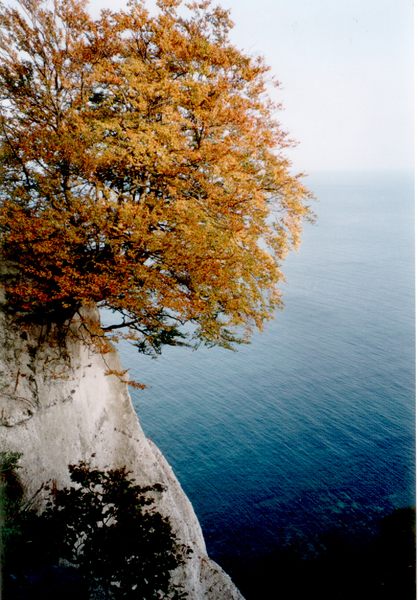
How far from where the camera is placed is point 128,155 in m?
10.0

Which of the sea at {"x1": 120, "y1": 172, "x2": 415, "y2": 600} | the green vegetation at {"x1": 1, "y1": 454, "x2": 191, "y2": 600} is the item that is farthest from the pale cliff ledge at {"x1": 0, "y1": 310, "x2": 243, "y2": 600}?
the sea at {"x1": 120, "y1": 172, "x2": 415, "y2": 600}

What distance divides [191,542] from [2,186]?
15.4 m

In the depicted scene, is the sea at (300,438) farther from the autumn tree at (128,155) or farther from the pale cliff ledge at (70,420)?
the pale cliff ledge at (70,420)

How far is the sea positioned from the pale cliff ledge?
34.7ft

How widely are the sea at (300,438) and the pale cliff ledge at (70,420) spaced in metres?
10.6

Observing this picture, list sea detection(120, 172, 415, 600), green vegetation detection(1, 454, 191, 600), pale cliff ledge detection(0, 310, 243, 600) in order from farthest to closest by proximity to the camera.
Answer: sea detection(120, 172, 415, 600), pale cliff ledge detection(0, 310, 243, 600), green vegetation detection(1, 454, 191, 600)

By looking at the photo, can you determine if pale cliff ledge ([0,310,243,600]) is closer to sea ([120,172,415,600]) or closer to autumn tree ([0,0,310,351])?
autumn tree ([0,0,310,351])

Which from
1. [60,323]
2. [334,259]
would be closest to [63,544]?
[60,323]

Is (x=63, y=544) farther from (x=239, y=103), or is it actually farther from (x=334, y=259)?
(x=334, y=259)

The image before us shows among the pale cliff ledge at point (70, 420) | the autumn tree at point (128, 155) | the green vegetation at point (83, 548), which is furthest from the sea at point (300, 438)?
the green vegetation at point (83, 548)

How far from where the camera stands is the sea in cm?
2811

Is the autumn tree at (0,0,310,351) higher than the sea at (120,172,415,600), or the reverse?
the autumn tree at (0,0,310,351)

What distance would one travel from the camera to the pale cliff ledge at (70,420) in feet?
39.3

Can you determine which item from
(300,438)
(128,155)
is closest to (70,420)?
(128,155)
